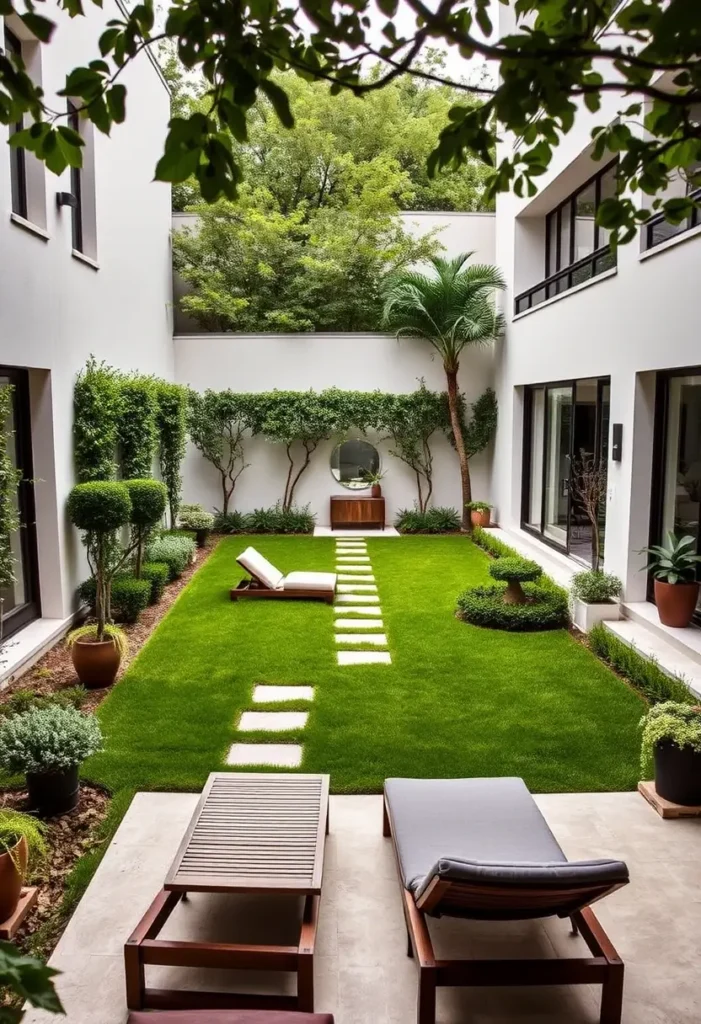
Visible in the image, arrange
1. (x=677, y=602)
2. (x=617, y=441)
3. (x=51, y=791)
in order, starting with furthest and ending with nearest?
(x=617, y=441), (x=677, y=602), (x=51, y=791)

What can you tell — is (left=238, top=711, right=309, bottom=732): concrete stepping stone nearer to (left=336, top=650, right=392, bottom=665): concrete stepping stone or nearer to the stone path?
the stone path

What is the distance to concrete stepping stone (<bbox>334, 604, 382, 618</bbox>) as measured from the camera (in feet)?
32.3

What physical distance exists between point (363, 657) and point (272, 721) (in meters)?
1.87

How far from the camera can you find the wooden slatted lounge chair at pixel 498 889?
3.09 m

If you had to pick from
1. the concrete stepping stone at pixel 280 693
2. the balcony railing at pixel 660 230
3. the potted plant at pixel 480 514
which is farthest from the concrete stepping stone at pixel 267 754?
the potted plant at pixel 480 514

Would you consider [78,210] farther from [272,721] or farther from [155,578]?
[272,721]

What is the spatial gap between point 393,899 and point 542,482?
10.3m

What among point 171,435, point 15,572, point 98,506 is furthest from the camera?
point 171,435

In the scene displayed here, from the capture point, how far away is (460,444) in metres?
16.1

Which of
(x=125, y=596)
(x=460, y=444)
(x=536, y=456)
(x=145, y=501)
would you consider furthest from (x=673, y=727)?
(x=460, y=444)

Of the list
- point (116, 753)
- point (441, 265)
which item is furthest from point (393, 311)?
point (116, 753)

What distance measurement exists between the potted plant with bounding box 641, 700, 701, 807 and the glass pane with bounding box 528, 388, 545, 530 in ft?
29.6

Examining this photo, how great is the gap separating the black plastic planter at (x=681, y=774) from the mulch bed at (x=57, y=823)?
3.37 meters

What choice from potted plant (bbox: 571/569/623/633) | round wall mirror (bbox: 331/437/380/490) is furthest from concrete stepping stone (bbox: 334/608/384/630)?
round wall mirror (bbox: 331/437/380/490)
